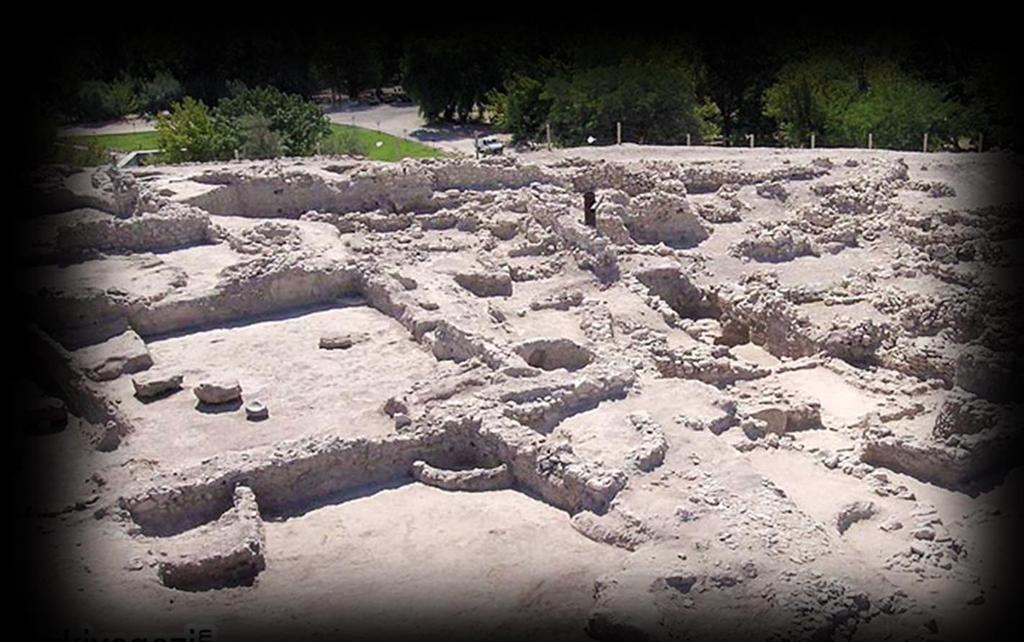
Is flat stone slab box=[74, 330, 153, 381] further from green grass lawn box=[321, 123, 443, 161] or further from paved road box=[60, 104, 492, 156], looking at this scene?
paved road box=[60, 104, 492, 156]

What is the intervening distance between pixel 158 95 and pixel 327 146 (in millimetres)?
14396

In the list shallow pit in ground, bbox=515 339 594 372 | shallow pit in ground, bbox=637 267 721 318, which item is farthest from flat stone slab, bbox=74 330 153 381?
shallow pit in ground, bbox=637 267 721 318

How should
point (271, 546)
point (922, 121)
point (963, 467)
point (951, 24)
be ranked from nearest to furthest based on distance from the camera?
point (951, 24)
point (271, 546)
point (963, 467)
point (922, 121)

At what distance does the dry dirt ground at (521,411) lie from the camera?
10023mm

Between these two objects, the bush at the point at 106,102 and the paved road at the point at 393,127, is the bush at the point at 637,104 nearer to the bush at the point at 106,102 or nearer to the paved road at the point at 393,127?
the paved road at the point at 393,127

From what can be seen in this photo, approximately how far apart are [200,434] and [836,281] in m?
12.7

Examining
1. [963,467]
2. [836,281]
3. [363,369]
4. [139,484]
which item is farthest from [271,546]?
[836,281]

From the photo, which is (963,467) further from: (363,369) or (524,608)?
(363,369)

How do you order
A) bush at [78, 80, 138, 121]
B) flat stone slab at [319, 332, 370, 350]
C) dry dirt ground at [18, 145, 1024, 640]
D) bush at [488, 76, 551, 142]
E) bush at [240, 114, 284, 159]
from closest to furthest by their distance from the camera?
1. dry dirt ground at [18, 145, 1024, 640]
2. flat stone slab at [319, 332, 370, 350]
3. bush at [240, 114, 284, 159]
4. bush at [488, 76, 551, 142]
5. bush at [78, 80, 138, 121]

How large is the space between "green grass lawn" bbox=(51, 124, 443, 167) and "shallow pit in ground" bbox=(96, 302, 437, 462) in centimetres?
1467

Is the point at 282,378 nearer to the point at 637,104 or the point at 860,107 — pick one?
the point at 637,104

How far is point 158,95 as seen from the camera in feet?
154

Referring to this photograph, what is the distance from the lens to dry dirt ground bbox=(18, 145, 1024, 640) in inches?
395

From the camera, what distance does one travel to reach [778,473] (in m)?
→ 13.2
